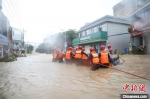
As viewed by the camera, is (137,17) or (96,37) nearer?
(137,17)

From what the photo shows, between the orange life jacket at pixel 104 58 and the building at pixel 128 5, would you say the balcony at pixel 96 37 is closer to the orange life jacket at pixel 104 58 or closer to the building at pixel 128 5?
the building at pixel 128 5

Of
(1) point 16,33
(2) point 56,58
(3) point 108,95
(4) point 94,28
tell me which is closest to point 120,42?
(4) point 94,28

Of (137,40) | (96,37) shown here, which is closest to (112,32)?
(96,37)

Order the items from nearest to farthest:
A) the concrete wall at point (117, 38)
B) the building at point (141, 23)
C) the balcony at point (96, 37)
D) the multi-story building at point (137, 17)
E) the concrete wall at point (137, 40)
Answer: the multi-story building at point (137, 17), the building at point (141, 23), the concrete wall at point (137, 40), the balcony at point (96, 37), the concrete wall at point (117, 38)

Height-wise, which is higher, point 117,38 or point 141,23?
point 117,38

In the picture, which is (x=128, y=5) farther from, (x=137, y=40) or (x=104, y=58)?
(x=137, y=40)

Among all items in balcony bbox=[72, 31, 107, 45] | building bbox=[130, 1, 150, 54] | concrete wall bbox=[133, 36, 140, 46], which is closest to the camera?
building bbox=[130, 1, 150, 54]

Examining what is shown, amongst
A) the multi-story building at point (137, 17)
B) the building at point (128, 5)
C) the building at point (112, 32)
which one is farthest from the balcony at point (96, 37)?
the building at point (128, 5)

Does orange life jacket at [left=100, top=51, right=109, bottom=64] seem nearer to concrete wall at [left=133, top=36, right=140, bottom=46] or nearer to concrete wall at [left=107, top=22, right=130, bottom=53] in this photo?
concrete wall at [left=133, top=36, right=140, bottom=46]

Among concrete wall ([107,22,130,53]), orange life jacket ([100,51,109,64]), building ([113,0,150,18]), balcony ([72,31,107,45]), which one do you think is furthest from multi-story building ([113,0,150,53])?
balcony ([72,31,107,45])

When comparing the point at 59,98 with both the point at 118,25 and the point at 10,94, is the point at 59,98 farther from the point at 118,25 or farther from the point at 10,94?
the point at 118,25

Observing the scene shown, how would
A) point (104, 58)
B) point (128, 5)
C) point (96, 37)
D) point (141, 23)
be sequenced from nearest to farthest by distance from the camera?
point (128, 5) → point (141, 23) → point (104, 58) → point (96, 37)

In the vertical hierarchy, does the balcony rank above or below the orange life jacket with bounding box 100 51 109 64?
above

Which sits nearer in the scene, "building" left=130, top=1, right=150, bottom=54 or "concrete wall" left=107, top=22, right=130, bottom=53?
"building" left=130, top=1, right=150, bottom=54
